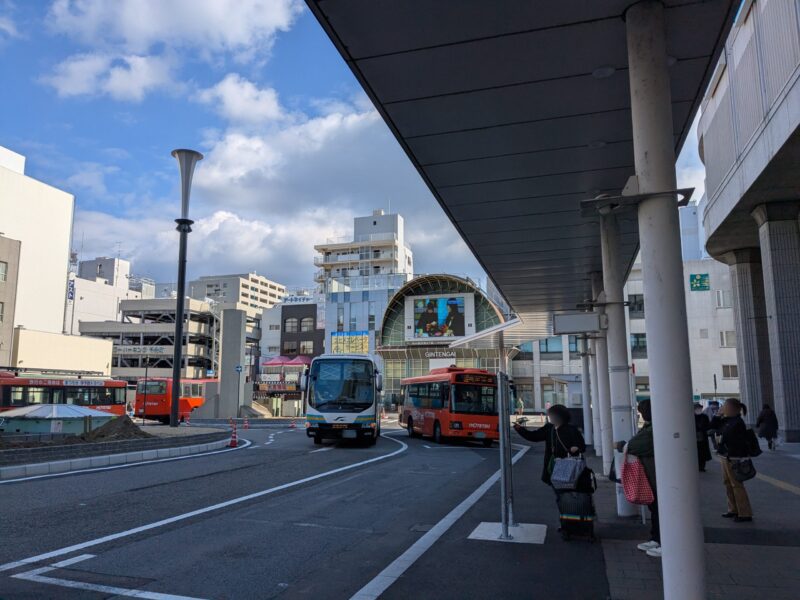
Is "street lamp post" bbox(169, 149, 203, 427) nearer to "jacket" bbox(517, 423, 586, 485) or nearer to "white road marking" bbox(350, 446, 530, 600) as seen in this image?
"white road marking" bbox(350, 446, 530, 600)

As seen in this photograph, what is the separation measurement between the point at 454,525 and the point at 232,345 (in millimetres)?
33939

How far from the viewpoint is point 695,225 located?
60969mm

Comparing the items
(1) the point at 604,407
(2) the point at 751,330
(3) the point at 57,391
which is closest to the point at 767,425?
(2) the point at 751,330

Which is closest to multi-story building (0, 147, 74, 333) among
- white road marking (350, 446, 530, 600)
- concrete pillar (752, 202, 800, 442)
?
concrete pillar (752, 202, 800, 442)

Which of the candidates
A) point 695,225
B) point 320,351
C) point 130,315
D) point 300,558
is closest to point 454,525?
point 300,558

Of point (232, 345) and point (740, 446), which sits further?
point (232, 345)

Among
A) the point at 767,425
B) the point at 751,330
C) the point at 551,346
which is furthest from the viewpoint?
the point at 551,346

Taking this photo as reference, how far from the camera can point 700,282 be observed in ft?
165

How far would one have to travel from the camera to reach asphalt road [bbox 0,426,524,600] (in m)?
Result: 5.73

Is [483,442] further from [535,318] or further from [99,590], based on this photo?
[99,590]

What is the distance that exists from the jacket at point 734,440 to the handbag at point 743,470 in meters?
0.08

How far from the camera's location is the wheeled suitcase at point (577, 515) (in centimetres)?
730

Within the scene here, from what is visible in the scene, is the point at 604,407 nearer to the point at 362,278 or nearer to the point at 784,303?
the point at 784,303

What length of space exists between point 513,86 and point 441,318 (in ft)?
179
